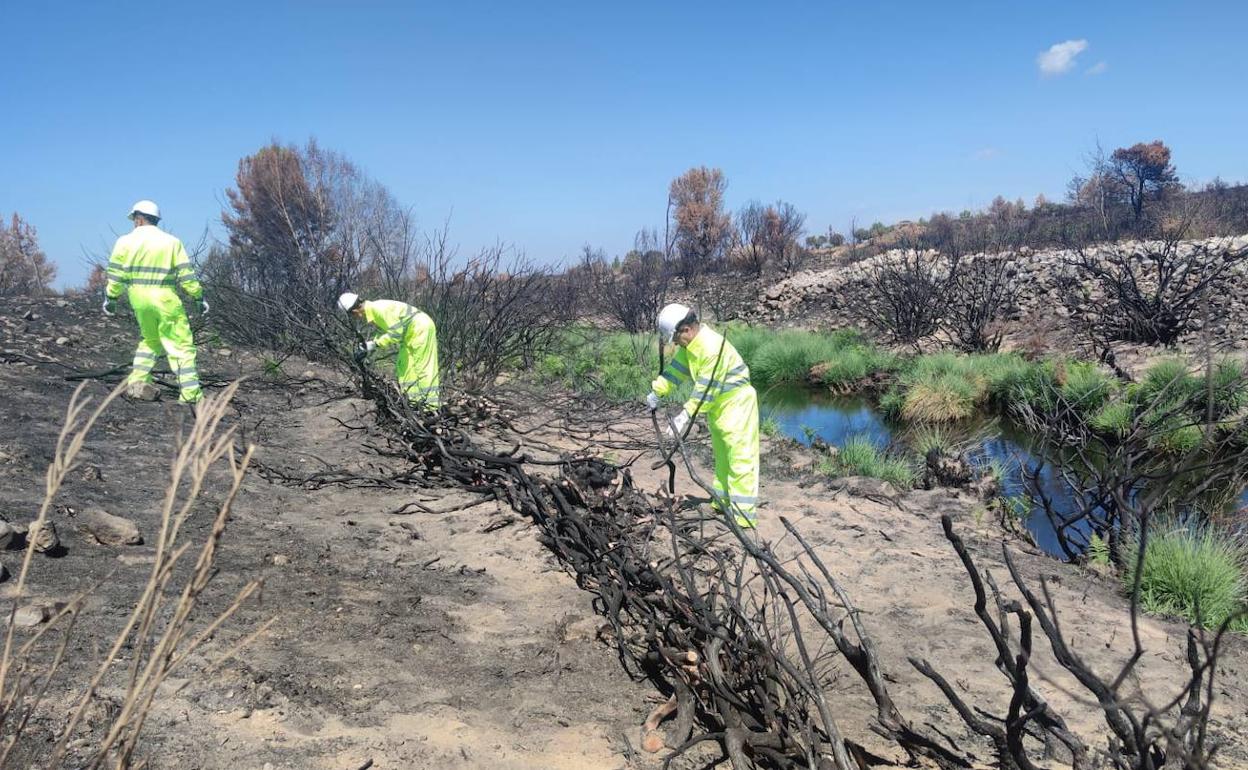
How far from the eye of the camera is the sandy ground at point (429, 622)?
2582 millimetres

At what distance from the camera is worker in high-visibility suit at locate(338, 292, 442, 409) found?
722 cm

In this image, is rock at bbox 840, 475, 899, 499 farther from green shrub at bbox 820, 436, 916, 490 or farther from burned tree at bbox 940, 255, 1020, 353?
burned tree at bbox 940, 255, 1020, 353

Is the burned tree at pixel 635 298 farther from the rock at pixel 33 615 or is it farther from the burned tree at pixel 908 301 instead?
the rock at pixel 33 615

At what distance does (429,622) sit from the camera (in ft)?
11.7

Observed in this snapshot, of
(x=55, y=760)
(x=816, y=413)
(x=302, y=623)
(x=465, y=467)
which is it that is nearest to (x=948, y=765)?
(x=55, y=760)

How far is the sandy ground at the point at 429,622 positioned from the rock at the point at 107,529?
0.26 ft

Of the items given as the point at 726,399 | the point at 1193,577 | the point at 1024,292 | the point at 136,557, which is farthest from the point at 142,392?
the point at 1024,292

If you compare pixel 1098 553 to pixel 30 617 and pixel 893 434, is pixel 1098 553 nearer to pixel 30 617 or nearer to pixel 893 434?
pixel 893 434

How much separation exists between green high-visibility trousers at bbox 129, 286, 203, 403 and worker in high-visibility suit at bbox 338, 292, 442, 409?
136cm

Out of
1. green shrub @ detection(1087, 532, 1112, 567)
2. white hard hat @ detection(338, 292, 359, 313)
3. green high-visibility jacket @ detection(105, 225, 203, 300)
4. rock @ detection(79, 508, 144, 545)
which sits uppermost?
green high-visibility jacket @ detection(105, 225, 203, 300)

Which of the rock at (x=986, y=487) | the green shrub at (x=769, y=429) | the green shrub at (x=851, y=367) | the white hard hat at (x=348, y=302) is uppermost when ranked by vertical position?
the white hard hat at (x=348, y=302)

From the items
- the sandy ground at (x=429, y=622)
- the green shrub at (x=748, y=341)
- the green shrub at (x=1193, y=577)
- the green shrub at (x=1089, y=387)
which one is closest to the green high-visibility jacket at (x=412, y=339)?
the sandy ground at (x=429, y=622)

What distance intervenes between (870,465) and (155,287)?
669 centimetres

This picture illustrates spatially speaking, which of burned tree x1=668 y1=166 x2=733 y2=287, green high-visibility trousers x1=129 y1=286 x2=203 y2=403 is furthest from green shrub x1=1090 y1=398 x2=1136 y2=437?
burned tree x1=668 y1=166 x2=733 y2=287
